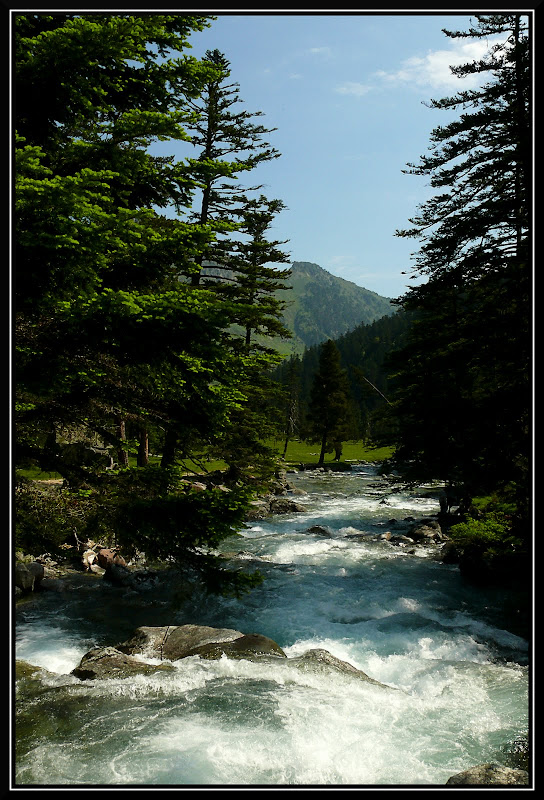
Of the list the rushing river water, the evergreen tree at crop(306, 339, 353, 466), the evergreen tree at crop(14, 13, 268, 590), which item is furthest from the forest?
the evergreen tree at crop(306, 339, 353, 466)

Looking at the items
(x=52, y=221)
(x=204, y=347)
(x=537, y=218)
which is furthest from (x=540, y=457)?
(x=52, y=221)

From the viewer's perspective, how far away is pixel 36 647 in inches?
386

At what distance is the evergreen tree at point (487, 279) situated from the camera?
8625mm

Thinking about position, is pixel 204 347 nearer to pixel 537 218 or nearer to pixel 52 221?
pixel 52 221

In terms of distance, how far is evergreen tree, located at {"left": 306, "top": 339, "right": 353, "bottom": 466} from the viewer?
55219 millimetres

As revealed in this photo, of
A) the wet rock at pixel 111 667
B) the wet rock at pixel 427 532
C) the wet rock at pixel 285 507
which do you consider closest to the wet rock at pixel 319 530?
the wet rock at pixel 427 532

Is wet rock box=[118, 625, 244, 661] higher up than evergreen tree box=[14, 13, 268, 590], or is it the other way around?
evergreen tree box=[14, 13, 268, 590]

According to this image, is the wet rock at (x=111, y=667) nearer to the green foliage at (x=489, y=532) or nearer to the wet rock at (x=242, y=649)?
the wet rock at (x=242, y=649)

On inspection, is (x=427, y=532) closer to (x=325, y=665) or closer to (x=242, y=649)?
(x=325, y=665)

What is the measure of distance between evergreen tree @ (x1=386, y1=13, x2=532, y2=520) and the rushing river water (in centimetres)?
363

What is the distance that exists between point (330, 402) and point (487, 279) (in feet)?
150

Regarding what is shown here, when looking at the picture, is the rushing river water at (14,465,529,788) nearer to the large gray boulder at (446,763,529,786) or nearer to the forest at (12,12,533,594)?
the large gray boulder at (446,763,529,786)

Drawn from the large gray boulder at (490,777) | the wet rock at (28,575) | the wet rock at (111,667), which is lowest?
the wet rock at (28,575)

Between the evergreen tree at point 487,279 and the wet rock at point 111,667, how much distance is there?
6.88 metres
